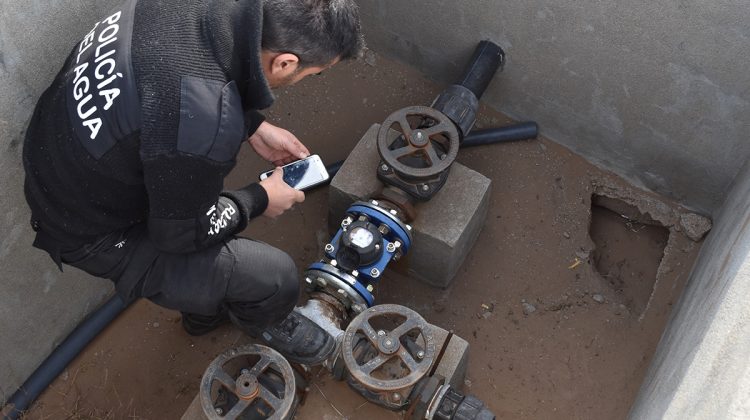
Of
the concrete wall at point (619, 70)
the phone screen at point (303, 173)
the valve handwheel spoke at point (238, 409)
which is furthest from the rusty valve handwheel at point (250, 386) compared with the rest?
the concrete wall at point (619, 70)

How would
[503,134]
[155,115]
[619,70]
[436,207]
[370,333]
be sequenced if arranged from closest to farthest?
1. [155,115]
2. [370,333]
3. [436,207]
4. [619,70]
5. [503,134]

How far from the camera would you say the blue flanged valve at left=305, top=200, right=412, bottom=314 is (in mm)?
2598

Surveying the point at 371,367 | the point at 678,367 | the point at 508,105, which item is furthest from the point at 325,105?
the point at 678,367

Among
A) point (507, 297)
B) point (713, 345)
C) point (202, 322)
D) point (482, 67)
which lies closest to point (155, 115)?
point (202, 322)

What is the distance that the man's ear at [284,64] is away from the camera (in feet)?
6.31

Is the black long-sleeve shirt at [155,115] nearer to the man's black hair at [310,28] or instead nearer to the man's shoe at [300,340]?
the man's black hair at [310,28]

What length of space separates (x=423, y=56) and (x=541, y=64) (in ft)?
2.09

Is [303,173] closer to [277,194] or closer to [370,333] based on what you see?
[277,194]

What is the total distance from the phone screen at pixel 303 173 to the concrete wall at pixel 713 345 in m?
1.39

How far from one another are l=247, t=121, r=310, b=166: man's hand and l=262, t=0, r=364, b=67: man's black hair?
76 centimetres

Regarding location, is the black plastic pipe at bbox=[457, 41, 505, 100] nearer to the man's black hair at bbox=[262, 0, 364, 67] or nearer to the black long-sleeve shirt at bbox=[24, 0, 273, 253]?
the man's black hair at bbox=[262, 0, 364, 67]

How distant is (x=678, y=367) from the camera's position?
6.99 feet

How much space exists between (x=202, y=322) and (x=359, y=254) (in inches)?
30.5

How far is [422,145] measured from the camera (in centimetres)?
269
